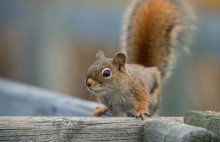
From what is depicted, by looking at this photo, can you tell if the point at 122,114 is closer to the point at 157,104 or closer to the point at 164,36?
the point at 157,104

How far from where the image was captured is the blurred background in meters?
5.17

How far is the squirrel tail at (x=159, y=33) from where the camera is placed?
3.87 metres

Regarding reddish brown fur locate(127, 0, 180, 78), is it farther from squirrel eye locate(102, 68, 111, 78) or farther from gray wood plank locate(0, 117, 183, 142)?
gray wood plank locate(0, 117, 183, 142)

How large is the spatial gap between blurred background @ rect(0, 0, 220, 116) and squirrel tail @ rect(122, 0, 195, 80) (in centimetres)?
102

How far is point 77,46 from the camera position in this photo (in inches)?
269

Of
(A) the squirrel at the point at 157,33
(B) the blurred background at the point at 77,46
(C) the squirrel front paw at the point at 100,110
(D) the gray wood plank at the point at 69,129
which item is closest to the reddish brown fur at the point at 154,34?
(A) the squirrel at the point at 157,33

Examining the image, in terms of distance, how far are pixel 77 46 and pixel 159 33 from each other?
298cm

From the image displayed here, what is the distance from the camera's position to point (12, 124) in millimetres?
2100

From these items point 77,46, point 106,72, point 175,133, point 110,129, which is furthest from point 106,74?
point 77,46

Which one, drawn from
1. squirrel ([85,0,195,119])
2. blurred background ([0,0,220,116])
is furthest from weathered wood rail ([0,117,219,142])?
blurred background ([0,0,220,116])

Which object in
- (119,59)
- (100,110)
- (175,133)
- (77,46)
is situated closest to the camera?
(175,133)

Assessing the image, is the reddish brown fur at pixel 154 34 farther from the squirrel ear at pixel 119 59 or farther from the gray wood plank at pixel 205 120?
the gray wood plank at pixel 205 120

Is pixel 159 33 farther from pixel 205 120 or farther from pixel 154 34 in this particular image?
pixel 205 120

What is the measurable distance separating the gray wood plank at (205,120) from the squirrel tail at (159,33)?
1.62 metres
